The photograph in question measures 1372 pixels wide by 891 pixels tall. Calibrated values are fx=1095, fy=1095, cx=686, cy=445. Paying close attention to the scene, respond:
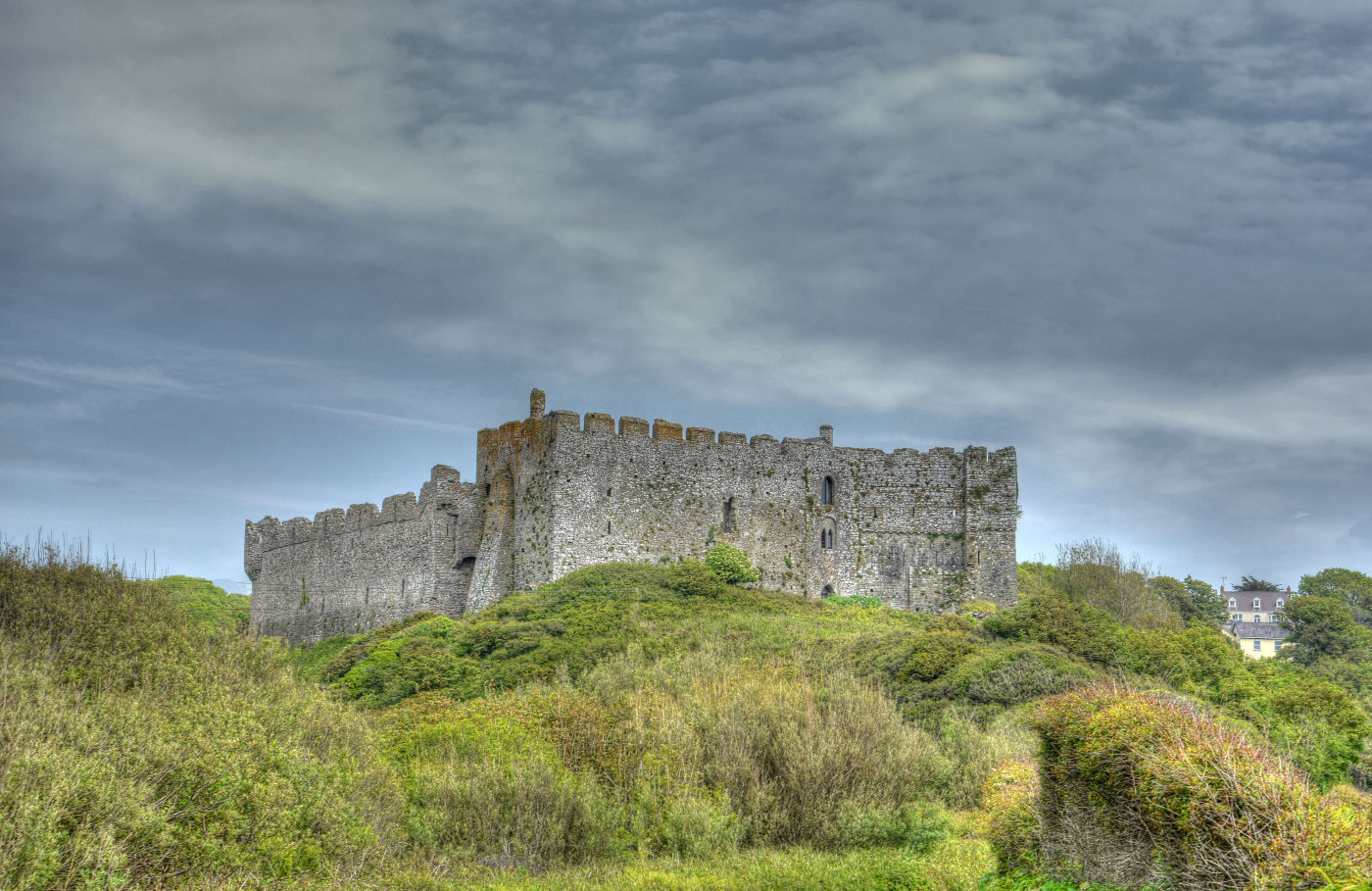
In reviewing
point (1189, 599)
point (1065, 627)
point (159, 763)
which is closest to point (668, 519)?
point (1065, 627)

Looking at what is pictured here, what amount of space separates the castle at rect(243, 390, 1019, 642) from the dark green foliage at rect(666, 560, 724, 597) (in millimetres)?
2204

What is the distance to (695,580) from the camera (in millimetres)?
36125

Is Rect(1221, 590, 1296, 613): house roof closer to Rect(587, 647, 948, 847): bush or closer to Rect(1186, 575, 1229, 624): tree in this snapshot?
Rect(1186, 575, 1229, 624): tree

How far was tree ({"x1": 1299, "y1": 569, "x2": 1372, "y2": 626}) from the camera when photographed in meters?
82.8

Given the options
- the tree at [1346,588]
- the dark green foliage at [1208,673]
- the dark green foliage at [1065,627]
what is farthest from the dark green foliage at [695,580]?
the tree at [1346,588]

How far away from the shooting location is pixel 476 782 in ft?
44.3

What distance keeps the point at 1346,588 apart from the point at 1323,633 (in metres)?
20.3

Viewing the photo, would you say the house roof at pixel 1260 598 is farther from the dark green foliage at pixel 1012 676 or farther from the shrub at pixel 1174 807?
the shrub at pixel 1174 807

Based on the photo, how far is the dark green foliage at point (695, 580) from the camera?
35.6 meters

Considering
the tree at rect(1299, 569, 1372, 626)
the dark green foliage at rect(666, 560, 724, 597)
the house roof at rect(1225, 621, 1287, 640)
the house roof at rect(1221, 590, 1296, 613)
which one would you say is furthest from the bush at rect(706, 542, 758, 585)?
the house roof at rect(1221, 590, 1296, 613)

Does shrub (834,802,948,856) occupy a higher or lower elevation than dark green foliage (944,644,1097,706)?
lower

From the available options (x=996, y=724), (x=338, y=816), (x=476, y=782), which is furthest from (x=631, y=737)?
(x=996, y=724)

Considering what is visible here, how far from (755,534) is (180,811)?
33272 millimetres

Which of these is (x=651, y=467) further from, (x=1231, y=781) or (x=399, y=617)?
(x=1231, y=781)
